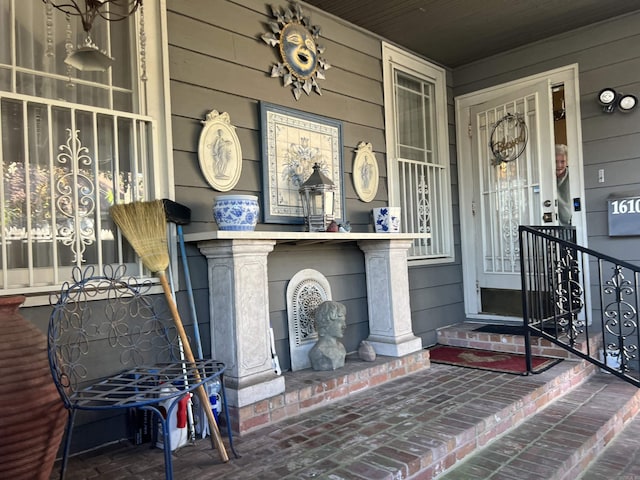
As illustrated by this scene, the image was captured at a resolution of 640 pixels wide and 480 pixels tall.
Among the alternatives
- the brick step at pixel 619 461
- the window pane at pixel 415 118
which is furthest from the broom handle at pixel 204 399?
the window pane at pixel 415 118

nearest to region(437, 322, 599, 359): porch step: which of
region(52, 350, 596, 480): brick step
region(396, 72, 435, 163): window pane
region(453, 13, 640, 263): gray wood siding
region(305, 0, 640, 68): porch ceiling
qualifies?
region(52, 350, 596, 480): brick step

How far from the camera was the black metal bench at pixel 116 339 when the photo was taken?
78.4 inches

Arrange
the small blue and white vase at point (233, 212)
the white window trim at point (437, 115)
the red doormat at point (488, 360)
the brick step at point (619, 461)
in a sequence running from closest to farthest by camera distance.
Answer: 1. the brick step at point (619, 461)
2. the small blue and white vase at point (233, 212)
3. the red doormat at point (488, 360)
4. the white window trim at point (437, 115)

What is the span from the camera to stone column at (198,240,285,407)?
7.82 ft

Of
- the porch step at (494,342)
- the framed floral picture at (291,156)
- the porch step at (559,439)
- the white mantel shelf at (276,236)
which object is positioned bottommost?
the porch step at (559,439)

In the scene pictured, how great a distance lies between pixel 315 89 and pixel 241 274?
62.5 inches

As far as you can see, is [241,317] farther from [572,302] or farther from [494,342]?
[572,302]

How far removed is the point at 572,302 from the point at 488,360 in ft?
2.63

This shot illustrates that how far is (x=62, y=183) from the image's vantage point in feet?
7.18

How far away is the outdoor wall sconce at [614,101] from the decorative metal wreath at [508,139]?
61 cm

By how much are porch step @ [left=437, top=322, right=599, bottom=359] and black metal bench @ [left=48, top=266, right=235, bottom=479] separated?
2.55 m

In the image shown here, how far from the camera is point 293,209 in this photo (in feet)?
10.3

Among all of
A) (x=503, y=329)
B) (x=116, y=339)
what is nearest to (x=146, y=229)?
(x=116, y=339)

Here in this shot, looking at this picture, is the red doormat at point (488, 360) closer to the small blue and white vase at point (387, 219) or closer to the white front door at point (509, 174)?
the white front door at point (509, 174)
